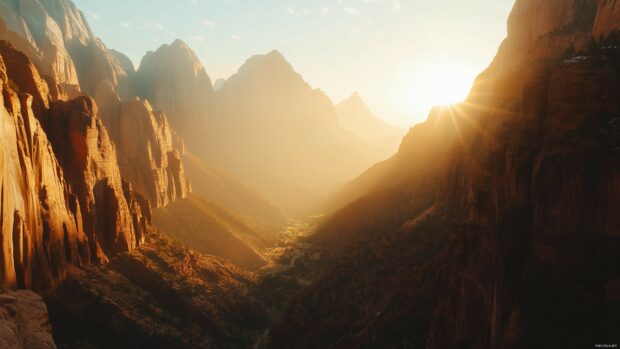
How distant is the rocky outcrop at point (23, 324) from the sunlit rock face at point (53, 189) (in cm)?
460

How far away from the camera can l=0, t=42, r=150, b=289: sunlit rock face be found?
24.4 meters

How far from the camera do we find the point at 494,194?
20375mm

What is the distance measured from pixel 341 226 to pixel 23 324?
58.3 m

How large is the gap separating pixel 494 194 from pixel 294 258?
54.2 m

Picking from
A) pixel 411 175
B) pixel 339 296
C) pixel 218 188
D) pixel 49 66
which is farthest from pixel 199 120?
pixel 339 296

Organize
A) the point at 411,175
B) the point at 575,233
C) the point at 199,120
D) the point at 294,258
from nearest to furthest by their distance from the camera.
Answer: the point at 575,233 → the point at 411,175 → the point at 294,258 → the point at 199,120

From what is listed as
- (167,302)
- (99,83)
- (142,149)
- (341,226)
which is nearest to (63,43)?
(99,83)

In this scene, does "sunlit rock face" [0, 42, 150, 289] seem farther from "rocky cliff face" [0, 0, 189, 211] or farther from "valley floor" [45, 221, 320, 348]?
"rocky cliff face" [0, 0, 189, 211]

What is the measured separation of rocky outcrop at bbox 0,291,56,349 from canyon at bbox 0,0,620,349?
0.09m

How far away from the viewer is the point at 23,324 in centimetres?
1717

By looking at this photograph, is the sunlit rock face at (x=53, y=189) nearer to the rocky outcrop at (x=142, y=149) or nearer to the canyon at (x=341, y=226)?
the canyon at (x=341, y=226)

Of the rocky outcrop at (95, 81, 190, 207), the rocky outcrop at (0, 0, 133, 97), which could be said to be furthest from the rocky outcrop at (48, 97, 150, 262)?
the rocky outcrop at (0, 0, 133, 97)

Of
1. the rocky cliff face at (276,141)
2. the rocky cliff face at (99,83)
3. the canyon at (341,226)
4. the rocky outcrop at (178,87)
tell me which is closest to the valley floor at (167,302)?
the canyon at (341,226)

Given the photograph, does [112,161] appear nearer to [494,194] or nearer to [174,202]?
[174,202]
